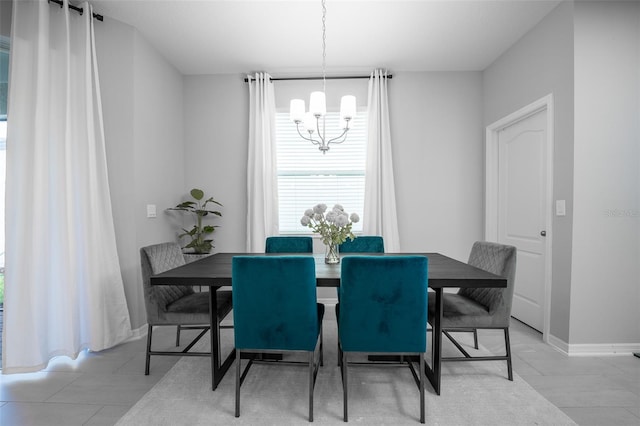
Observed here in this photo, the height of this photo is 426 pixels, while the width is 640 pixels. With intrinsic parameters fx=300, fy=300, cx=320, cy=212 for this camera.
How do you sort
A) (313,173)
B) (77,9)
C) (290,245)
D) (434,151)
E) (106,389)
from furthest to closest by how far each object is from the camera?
(313,173) < (434,151) < (290,245) < (77,9) < (106,389)

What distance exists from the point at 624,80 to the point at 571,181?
34.1 inches

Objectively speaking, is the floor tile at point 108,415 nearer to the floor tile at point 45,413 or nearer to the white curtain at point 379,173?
the floor tile at point 45,413

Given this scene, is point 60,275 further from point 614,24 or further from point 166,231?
point 614,24

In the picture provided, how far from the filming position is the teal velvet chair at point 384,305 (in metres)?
1.56

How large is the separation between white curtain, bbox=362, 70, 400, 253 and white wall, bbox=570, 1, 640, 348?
1.69 meters

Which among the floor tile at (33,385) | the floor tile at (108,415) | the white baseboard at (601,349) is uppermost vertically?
the white baseboard at (601,349)

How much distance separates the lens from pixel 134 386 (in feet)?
6.51

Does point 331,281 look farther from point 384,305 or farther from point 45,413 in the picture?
point 45,413

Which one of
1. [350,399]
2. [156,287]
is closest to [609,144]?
[350,399]

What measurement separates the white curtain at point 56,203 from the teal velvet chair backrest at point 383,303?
2108 millimetres

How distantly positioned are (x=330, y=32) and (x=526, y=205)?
2580 millimetres

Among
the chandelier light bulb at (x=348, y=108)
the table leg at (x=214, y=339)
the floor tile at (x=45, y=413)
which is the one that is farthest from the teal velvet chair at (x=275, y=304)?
the chandelier light bulb at (x=348, y=108)

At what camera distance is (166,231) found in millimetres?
3332

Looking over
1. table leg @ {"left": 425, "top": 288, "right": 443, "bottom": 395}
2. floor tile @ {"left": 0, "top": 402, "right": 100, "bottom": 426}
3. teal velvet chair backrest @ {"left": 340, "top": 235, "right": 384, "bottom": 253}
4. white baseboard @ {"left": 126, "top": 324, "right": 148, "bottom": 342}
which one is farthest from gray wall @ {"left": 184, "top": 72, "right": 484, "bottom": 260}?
floor tile @ {"left": 0, "top": 402, "right": 100, "bottom": 426}
